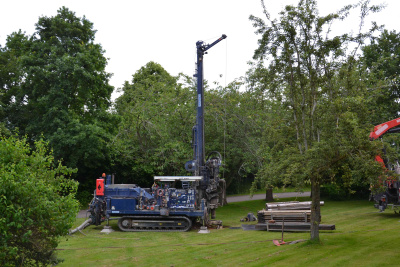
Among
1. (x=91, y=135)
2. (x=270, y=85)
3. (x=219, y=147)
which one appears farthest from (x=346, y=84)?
(x=91, y=135)

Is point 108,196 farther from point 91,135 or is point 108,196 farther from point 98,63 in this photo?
point 98,63

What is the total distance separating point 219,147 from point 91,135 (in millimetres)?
8348

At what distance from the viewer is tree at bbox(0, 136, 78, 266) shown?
24.8 feet

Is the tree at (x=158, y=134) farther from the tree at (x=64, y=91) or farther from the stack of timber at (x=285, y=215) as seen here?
the stack of timber at (x=285, y=215)

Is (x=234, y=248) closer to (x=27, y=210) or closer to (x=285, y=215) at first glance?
(x=285, y=215)

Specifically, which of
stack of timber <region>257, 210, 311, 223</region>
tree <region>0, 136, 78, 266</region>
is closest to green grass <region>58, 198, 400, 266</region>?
stack of timber <region>257, 210, 311, 223</region>

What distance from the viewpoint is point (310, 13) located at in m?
13.0

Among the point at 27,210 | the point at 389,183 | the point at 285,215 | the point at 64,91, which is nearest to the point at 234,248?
the point at 285,215

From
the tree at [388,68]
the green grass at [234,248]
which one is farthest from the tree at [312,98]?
the tree at [388,68]

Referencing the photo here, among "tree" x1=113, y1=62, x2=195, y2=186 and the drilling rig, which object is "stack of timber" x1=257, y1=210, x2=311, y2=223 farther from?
"tree" x1=113, y1=62, x2=195, y2=186

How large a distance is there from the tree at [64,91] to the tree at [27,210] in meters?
16.7

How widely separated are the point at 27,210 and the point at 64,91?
2037cm

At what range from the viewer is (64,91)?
2688 centimetres

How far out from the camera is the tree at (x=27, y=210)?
24.8 feet
